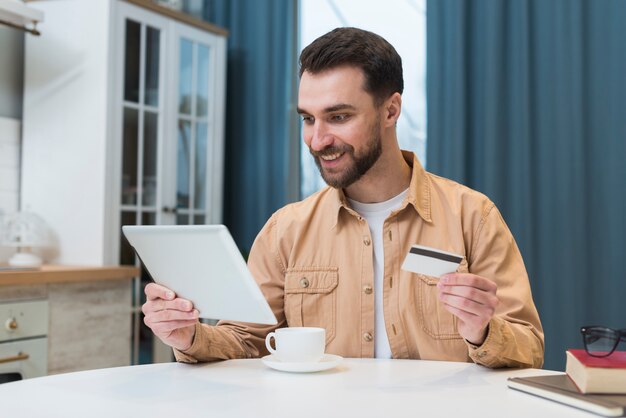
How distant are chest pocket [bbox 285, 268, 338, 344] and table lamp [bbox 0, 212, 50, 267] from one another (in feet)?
5.14

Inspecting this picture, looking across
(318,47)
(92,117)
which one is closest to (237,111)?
(92,117)

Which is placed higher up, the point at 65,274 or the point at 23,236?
the point at 23,236

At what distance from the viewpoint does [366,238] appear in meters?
1.63

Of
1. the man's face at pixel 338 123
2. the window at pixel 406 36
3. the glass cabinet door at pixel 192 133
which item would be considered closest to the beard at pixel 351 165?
the man's face at pixel 338 123

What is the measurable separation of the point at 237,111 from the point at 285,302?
232 centimetres

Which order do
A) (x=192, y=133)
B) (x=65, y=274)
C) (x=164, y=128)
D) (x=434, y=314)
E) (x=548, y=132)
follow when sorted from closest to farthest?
(x=434, y=314) → (x=65, y=274) → (x=548, y=132) → (x=164, y=128) → (x=192, y=133)

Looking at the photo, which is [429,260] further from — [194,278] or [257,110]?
[257,110]

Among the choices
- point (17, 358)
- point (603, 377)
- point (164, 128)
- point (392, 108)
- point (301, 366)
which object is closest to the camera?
point (603, 377)

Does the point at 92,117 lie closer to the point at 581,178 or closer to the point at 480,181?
the point at 480,181

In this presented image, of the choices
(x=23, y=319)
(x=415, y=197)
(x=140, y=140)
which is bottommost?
(x=23, y=319)

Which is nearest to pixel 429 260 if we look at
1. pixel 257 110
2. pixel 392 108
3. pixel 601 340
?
pixel 601 340

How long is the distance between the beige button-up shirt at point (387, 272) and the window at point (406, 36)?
1547 millimetres

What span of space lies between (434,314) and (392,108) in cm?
54

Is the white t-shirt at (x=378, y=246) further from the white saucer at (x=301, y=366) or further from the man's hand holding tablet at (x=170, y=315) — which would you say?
the man's hand holding tablet at (x=170, y=315)
